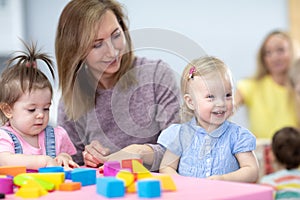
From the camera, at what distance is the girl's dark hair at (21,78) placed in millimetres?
1123

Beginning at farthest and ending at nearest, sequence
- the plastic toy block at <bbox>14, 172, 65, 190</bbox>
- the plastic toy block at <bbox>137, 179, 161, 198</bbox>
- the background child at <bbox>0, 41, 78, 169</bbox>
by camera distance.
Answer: the background child at <bbox>0, 41, 78, 169</bbox> → the plastic toy block at <bbox>14, 172, 65, 190</bbox> → the plastic toy block at <bbox>137, 179, 161, 198</bbox>

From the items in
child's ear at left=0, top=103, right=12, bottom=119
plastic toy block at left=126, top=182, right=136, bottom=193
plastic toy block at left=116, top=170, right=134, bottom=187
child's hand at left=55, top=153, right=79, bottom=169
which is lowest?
child's hand at left=55, top=153, right=79, bottom=169

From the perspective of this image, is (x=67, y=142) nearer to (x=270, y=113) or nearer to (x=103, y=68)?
(x=103, y=68)

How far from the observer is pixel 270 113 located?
340 cm

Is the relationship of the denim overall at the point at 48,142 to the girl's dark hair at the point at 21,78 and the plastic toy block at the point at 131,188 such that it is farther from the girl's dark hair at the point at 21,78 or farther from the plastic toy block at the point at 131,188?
the plastic toy block at the point at 131,188

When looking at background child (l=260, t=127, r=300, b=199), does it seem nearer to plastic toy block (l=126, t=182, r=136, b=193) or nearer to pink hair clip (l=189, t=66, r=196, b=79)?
pink hair clip (l=189, t=66, r=196, b=79)

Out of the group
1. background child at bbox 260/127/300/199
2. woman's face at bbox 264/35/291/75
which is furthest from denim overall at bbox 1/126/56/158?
woman's face at bbox 264/35/291/75

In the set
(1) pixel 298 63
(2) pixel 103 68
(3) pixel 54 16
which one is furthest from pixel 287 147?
(2) pixel 103 68

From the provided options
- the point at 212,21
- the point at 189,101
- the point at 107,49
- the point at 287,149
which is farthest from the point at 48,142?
the point at 212,21

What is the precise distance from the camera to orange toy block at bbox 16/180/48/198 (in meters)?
0.75

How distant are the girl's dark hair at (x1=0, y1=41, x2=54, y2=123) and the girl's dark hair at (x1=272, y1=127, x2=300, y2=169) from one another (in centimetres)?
147

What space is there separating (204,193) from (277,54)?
110 inches

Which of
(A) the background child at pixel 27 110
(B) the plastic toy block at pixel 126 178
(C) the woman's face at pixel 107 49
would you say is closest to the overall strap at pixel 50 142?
(A) the background child at pixel 27 110

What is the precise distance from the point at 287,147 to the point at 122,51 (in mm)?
1543
